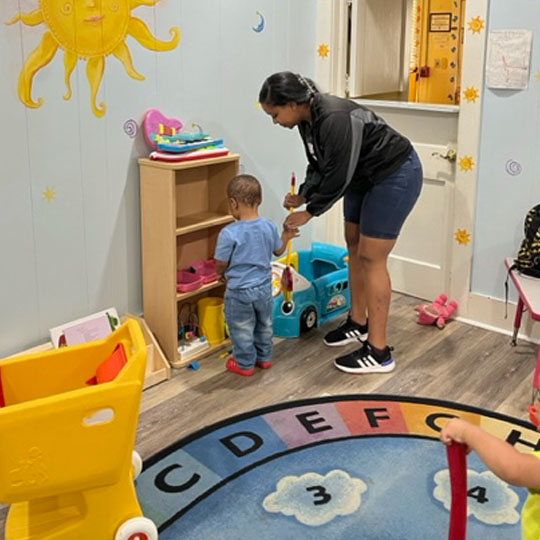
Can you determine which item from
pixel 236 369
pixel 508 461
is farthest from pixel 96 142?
pixel 508 461

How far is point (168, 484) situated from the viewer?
2.36m

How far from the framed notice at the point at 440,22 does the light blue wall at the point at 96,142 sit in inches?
31.6

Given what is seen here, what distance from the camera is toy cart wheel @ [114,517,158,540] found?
1.97 metres

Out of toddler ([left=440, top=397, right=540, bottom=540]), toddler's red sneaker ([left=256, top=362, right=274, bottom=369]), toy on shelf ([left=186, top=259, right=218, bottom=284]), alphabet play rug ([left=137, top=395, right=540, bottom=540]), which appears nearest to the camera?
toddler ([left=440, top=397, right=540, bottom=540])

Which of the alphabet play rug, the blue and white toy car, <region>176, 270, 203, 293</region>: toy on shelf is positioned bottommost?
the alphabet play rug

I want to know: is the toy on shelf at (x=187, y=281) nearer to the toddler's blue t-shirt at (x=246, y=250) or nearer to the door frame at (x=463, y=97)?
the toddler's blue t-shirt at (x=246, y=250)

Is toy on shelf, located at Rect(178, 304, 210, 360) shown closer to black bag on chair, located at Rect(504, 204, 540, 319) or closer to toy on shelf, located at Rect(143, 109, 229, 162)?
toy on shelf, located at Rect(143, 109, 229, 162)

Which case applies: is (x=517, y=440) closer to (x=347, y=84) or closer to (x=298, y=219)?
(x=298, y=219)

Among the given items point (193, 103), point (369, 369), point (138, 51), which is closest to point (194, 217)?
point (193, 103)

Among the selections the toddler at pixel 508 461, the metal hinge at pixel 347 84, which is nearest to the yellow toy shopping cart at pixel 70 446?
the toddler at pixel 508 461

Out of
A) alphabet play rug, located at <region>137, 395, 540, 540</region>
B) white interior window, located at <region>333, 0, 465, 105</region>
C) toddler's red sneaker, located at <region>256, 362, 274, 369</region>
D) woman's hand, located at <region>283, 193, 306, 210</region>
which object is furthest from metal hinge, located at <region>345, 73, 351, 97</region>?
alphabet play rug, located at <region>137, 395, 540, 540</region>

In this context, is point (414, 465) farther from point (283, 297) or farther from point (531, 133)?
point (531, 133)

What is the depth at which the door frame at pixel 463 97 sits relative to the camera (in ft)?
11.1

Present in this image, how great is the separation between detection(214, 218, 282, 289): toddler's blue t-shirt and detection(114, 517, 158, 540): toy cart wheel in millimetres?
1184
